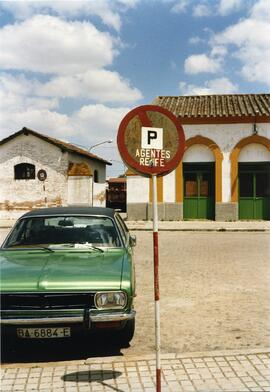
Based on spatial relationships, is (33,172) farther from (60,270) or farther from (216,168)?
(60,270)

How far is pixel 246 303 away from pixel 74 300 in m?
3.41

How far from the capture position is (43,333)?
4.76 meters

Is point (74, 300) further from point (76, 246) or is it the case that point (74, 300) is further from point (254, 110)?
point (254, 110)

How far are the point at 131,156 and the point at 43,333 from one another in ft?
6.60

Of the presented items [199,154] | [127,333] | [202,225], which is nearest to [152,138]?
[127,333]

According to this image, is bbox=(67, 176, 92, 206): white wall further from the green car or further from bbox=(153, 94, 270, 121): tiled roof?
the green car

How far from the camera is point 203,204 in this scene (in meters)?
23.9

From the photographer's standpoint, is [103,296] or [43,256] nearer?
[103,296]

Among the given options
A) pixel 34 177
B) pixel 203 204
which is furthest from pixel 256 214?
pixel 34 177

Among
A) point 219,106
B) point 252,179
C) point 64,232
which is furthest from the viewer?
point 219,106

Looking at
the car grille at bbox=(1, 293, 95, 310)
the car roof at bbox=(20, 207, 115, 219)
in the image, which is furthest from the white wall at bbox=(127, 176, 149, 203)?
the car grille at bbox=(1, 293, 95, 310)

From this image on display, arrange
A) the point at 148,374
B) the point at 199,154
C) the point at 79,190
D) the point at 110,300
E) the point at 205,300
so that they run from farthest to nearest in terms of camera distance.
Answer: the point at 79,190 → the point at 199,154 → the point at 205,300 → the point at 110,300 → the point at 148,374

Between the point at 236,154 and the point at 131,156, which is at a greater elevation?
the point at 236,154

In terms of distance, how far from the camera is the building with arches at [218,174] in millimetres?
23297
